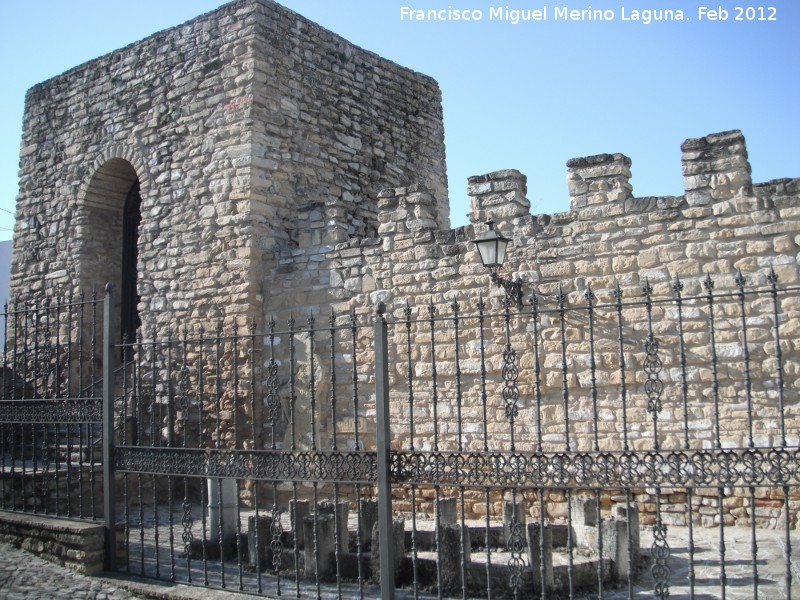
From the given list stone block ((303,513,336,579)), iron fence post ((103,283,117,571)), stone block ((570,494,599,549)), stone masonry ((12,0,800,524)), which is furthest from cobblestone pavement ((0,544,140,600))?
stone block ((570,494,599,549))

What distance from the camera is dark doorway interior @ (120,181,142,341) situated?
460 inches

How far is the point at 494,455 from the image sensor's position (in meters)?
4.40

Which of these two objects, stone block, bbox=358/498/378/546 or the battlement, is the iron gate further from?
the battlement

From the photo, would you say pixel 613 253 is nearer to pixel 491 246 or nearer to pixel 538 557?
pixel 491 246

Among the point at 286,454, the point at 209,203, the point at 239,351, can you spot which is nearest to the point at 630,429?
the point at 286,454

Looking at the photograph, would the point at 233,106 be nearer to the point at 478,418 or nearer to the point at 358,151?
the point at 358,151

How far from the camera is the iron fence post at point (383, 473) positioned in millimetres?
4562

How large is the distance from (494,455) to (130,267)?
29.4ft

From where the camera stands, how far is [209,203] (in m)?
9.57

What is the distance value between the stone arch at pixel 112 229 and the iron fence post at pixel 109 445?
5086mm

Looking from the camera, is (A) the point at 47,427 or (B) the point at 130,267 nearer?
(A) the point at 47,427

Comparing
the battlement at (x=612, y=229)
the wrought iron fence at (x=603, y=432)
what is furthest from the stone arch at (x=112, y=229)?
the wrought iron fence at (x=603, y=432)

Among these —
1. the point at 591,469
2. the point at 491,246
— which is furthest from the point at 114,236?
the point at 591,469

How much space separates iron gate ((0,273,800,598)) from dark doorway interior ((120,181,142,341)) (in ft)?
Result: 7.02
